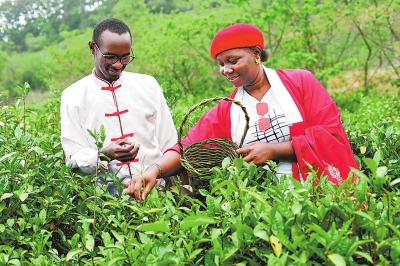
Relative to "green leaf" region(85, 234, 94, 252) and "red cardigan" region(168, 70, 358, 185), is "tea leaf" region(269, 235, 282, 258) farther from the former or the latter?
"red cardigan" region(168, 70, 358, 185)

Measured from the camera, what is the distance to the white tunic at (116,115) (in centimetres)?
303

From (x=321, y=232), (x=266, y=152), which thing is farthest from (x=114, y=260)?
(x=266, y=152)

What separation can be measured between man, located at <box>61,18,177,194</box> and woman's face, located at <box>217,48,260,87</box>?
53cm

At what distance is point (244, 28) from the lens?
9.64 ft

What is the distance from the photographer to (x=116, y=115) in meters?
3.10

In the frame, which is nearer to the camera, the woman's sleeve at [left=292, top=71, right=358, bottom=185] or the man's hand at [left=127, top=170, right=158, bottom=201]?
the man's hand at [left=127, top=170, right=158, bottom=201]

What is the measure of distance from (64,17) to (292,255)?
6891cm

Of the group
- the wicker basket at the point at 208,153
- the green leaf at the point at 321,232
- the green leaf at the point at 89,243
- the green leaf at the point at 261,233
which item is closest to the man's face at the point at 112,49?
the wicker basket at the point at 208,153

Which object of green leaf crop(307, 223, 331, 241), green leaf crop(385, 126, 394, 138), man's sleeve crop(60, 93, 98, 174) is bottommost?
green leaf crop(385, 126, 394, 138)

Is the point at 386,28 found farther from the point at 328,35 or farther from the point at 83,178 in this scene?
the point at 83,178

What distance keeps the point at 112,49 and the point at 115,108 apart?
1.20ft

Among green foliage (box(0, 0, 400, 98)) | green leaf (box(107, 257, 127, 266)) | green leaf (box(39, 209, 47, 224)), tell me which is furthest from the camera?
green foliage (box(0, 0, 400, 98))

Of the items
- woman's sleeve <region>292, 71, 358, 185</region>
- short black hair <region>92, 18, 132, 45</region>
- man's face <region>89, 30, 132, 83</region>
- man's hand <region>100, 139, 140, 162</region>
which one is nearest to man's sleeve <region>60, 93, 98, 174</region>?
man's hand <region>100, 139, 140, 162</region>

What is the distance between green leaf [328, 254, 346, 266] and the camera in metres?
1.41
